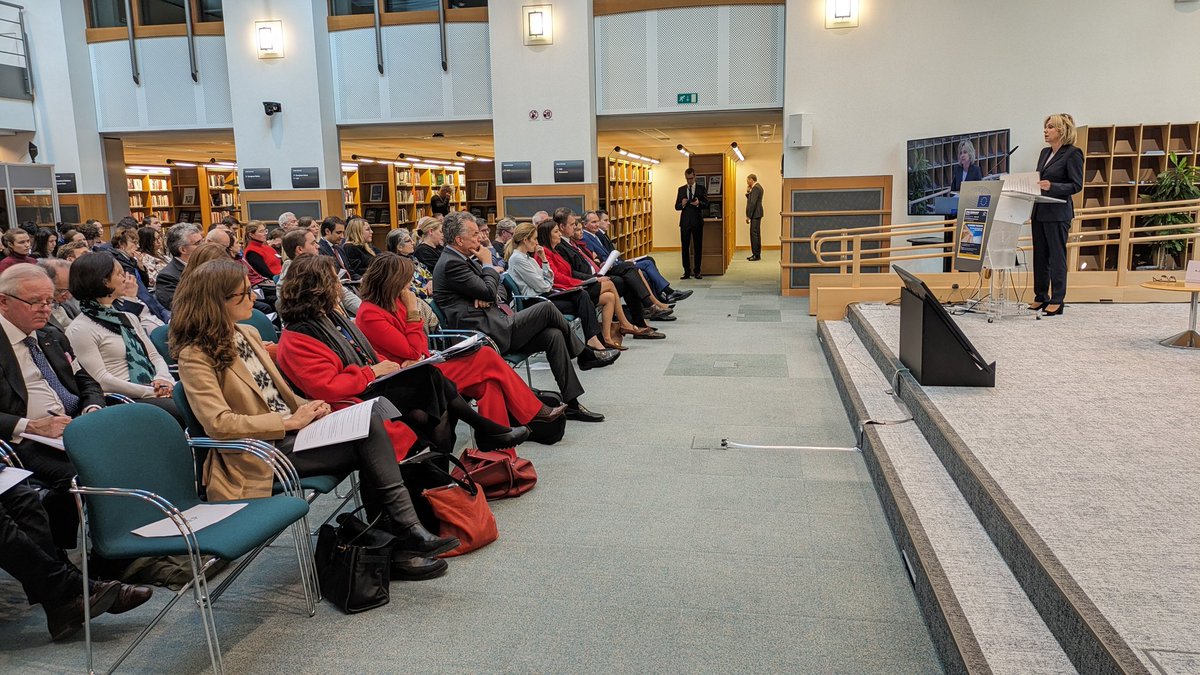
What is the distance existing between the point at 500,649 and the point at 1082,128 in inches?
396

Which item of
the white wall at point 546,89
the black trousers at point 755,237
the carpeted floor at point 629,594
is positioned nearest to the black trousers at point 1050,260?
the carpeted floor at point 629,594

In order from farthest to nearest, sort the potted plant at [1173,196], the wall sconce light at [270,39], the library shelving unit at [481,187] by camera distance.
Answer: the library shelving unit at [481,187] < the wall sconce light at [270,39] < the potted plant at [1173,196]

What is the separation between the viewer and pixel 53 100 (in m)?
12.3

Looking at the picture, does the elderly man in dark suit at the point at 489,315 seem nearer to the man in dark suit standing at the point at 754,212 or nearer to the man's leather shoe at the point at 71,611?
the man's leather shoe at the point at 71,611

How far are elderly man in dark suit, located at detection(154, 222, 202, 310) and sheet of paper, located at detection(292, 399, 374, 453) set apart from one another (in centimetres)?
315

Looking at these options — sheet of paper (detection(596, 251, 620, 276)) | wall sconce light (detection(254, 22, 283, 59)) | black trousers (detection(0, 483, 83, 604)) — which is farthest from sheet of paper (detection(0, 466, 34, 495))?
wall sconce light (detection(254, 22, 283, 59))

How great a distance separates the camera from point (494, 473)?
158 inches

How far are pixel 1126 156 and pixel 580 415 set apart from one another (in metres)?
8.16

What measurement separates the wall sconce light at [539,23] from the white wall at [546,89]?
2.9 inches

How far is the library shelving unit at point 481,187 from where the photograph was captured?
1507 cm

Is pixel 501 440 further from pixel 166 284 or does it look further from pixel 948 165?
pixel 948 165

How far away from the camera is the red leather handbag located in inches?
158

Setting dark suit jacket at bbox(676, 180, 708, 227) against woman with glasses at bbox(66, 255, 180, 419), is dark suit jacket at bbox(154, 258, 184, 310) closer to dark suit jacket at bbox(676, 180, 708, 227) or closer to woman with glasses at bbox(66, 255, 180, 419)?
woman with glasses at bbox(66, 255, 180, 419)

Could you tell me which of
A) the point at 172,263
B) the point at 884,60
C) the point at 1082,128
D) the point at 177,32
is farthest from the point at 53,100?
the point at 1082,128
